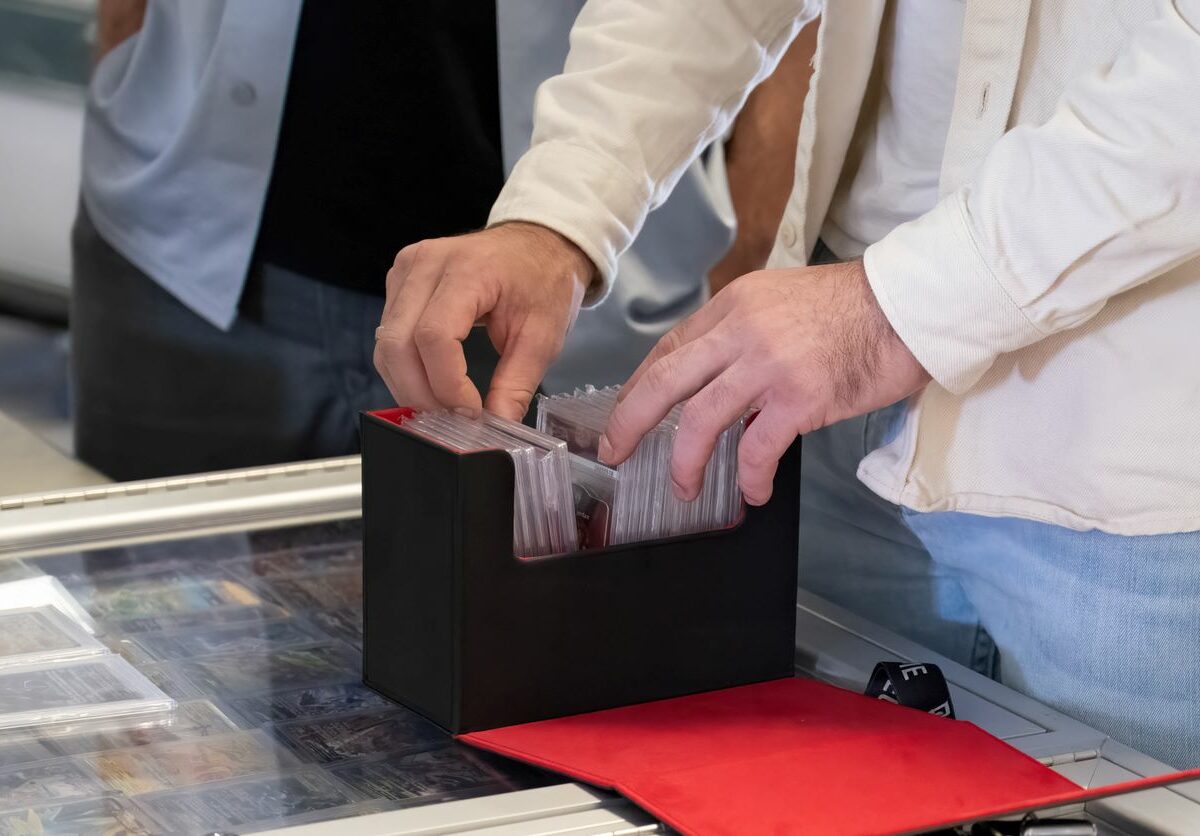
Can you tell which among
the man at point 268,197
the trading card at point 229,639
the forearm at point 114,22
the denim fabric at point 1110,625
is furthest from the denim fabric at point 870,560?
the forearm at point 114,22

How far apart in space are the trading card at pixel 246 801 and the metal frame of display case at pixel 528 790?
32 mm

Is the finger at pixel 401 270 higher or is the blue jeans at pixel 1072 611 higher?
the finger at pixel 401 270

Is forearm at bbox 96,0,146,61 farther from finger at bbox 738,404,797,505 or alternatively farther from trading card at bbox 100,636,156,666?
finger at bbox 738,404,797,505

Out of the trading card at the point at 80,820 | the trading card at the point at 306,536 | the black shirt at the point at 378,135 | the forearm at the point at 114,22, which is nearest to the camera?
the trading card at the point at 80,820

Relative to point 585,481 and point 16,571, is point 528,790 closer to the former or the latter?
point 585,481

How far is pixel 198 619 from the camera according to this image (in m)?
1.06

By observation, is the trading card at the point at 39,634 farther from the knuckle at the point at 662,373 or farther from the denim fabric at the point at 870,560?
the denim fabric at the point at 870,560

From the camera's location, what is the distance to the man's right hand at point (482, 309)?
102cm

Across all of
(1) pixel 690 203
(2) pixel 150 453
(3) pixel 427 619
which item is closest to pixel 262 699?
(3) pixel 427 619

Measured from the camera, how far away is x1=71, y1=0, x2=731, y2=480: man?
180 cm

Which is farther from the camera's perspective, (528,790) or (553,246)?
(553,246)

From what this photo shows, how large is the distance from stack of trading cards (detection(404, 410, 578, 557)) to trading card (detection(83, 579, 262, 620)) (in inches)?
11.9

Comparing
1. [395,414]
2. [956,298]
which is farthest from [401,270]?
[956,298]

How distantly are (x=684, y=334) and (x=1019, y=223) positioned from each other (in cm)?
23
